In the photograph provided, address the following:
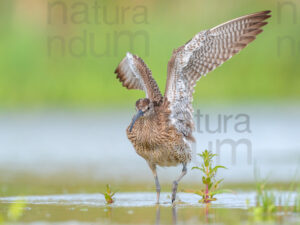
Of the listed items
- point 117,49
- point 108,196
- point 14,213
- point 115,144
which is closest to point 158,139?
point 108,196

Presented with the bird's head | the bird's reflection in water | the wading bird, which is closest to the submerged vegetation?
the bird's reflection in water

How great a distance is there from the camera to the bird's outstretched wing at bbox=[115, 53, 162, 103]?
34.3ft

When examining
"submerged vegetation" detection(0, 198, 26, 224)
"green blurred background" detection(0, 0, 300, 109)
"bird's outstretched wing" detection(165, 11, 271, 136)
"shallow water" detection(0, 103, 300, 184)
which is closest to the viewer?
"submerged vegetation" detection(0, 198, 26, 224)

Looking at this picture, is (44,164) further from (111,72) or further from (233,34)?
(111,72)

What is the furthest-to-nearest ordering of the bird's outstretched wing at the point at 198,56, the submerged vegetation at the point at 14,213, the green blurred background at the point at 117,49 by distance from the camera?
the green blurred background at the point at 117,49 < the bird's outstretched wing at the point at 198,56 < the submerged vegetation at the point at 14,213

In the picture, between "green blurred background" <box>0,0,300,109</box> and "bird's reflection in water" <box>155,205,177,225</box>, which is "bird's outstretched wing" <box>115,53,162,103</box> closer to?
"bird's reflection in water" <box>155,205,177,225</box>

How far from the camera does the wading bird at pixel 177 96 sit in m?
9.88

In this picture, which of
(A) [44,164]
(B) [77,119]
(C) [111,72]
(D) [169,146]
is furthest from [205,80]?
(D) [169,146]

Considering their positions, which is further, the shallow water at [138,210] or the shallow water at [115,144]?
the shallow water at [115,144]

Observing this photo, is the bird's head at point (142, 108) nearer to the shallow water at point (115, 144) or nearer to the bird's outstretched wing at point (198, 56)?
the bird's outstretched wing at point (198, 56)

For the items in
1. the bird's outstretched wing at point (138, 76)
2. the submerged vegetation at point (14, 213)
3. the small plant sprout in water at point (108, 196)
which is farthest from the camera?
the bird's outstretched wing at point (138, 76)

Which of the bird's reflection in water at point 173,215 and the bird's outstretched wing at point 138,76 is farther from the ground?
the bird's outstretched wing at point 138,76

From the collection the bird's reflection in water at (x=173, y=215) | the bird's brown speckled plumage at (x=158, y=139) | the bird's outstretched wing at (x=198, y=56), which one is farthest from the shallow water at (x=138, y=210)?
the bird's outstretched wing at (x=198, y=56)

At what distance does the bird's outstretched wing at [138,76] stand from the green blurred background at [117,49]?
8266mm
